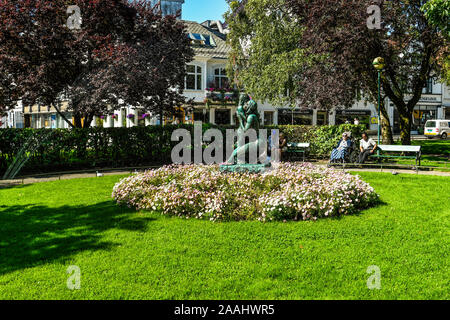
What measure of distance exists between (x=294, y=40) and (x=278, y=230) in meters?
20.2

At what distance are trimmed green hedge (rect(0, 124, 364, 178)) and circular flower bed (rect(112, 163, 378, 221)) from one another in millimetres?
6236

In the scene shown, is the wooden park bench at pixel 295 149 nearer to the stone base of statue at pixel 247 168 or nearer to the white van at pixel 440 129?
the stone base of statue at pixel 247 168

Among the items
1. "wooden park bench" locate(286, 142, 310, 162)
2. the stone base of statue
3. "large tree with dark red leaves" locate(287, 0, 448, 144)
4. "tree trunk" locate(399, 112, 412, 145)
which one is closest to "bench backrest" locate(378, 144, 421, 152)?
"wooden park bench" locate(286, 142, 310, 162)

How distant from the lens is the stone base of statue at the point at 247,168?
9875 mm

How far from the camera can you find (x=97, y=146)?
1495 cm

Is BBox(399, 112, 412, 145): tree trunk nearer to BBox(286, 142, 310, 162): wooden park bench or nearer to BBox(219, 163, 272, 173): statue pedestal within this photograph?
BBox(286, 142, 310, 162): wooden park bench

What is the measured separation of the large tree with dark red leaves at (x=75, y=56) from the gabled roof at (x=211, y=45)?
64.6 ft

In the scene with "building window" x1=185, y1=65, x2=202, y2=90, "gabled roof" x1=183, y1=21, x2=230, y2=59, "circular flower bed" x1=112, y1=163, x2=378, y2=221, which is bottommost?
"circular flower bed" x1=112, y1=163, x2=378, y2=221

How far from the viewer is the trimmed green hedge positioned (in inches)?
536

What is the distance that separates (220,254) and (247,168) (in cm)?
490

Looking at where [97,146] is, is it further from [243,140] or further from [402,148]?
[402,148]

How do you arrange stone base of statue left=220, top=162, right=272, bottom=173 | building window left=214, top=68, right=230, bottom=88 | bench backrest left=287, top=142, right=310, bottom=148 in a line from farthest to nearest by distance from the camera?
building window left=214, top=68, right=230, bottom=88, bench backrest left=287, top=142, right=310, bottom=148, stone base of statue left=220, top=162, right=272, bottom=173
